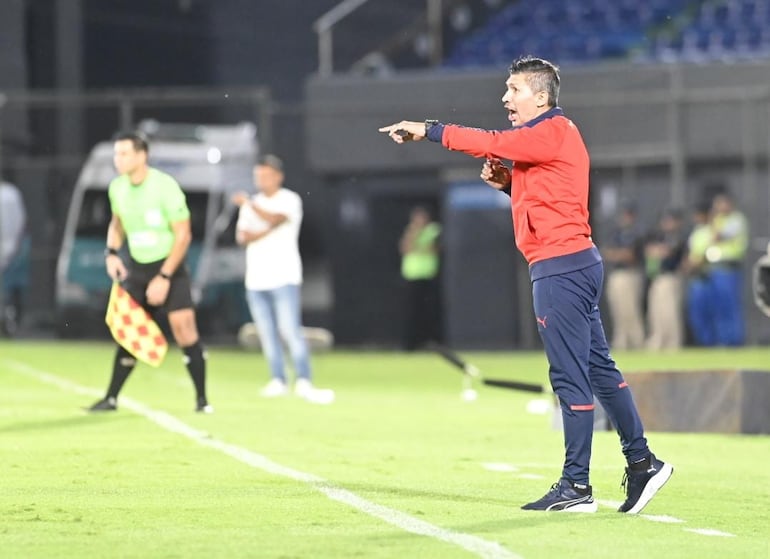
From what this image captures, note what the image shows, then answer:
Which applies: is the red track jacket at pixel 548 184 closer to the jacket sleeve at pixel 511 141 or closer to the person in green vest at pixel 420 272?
the jacket sleeve at pixel 511 141

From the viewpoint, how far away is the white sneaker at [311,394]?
1592cm

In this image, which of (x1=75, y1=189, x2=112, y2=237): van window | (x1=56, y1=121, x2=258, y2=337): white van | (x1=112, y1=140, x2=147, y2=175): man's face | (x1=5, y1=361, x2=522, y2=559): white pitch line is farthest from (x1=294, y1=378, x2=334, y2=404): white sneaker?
(x1=75, y1=189, x2=112, y2=237): van window

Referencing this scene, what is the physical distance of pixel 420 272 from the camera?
26.5m

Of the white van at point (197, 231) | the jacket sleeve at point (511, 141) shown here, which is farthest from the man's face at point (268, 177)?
the white van at point (197, 231)

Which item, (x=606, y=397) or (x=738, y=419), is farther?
(x=738, y=419)

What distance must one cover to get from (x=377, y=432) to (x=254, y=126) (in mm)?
15335

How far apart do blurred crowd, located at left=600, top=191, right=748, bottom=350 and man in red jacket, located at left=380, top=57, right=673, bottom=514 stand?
58.3 ft

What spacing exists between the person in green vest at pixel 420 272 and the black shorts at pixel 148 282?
503 inches

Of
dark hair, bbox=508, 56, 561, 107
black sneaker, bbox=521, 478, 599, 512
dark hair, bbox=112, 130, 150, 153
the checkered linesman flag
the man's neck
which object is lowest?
black sneaker, bbox=521, 478, 599, 512

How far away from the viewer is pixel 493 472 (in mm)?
10180

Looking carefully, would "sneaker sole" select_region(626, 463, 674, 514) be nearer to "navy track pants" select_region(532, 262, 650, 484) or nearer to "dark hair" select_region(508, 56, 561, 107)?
"navy track pants" select_region(532, 262, 650, 484)

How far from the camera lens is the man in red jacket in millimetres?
8258

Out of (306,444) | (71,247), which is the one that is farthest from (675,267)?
(306,444)

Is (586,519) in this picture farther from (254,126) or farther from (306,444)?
(254,126)
